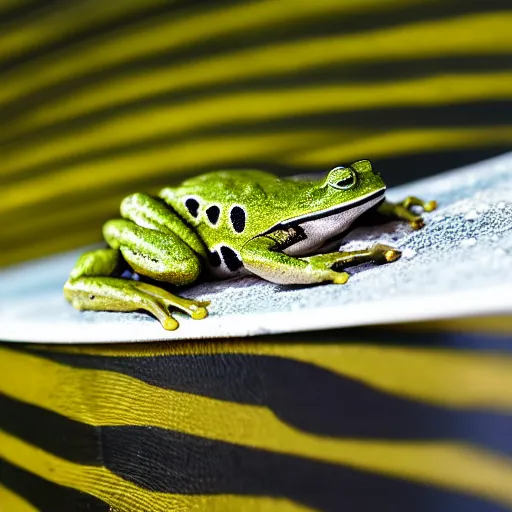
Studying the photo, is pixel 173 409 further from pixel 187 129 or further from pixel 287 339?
pixel 187 129

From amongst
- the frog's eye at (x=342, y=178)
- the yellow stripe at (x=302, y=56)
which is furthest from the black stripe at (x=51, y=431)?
the yellow stripe at (x=302, y=56)

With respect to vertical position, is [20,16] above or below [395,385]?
above

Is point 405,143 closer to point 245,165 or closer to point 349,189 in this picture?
point 245,165

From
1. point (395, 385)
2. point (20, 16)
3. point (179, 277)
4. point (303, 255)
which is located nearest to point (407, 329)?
point (395, 385)

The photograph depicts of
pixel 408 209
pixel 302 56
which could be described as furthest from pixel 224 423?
pixel 302 56

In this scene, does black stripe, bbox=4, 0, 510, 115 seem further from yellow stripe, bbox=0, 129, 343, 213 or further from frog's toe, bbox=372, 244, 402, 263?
frog's toe, bbox=372, 244, 402, 263

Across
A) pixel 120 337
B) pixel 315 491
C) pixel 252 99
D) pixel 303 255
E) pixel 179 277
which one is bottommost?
pixel 315 491
